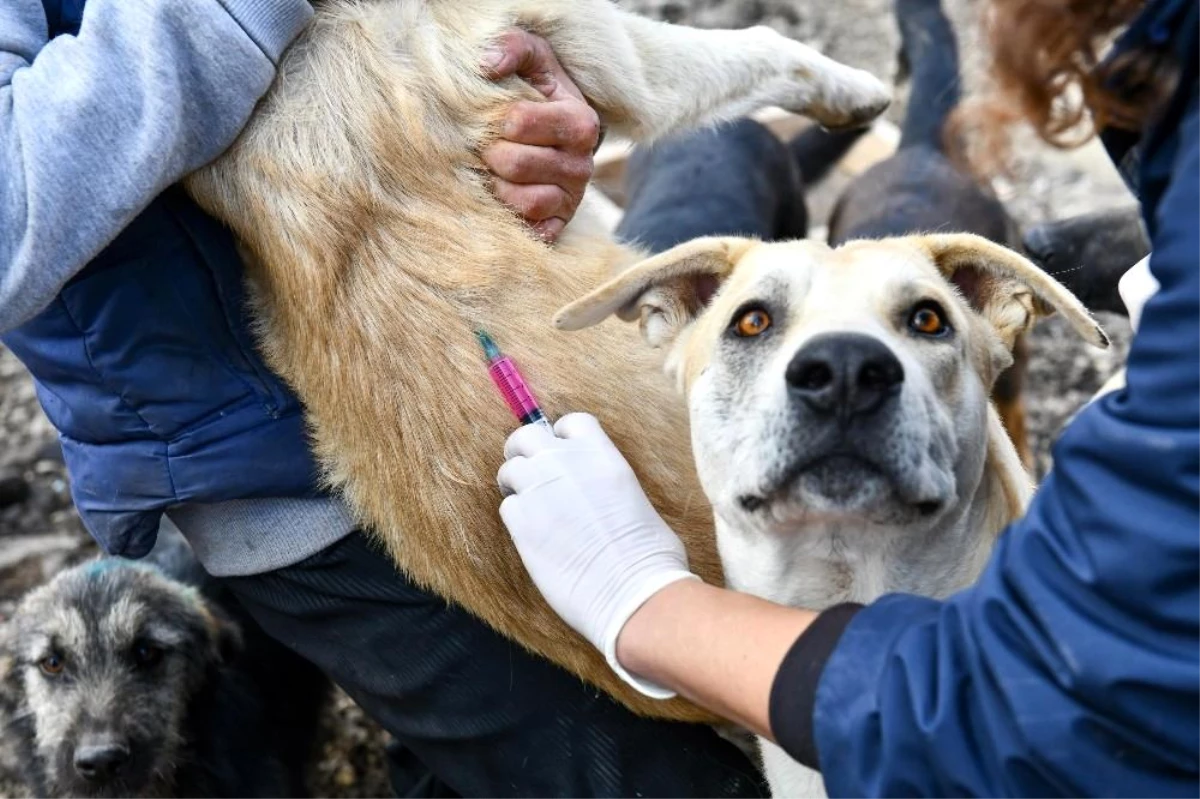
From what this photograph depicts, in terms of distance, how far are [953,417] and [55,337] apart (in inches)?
62.1

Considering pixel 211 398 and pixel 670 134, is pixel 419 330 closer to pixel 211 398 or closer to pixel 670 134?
pixel 211 398

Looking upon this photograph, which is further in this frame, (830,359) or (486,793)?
(486,793)

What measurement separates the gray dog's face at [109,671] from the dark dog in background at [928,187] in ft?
7.29

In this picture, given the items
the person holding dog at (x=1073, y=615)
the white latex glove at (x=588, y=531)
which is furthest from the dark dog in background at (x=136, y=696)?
the person holding dog at (x=1073, y=615)

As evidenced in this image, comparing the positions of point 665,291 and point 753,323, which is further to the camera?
point 665,291

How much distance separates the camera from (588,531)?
1.90m

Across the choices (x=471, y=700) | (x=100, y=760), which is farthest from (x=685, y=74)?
(x=100, y=760)

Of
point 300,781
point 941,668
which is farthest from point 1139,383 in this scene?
point 300,781

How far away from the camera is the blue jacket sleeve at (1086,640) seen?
1.14 metres

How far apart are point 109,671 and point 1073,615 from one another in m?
2.48

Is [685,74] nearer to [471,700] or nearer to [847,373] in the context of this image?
[847,373]

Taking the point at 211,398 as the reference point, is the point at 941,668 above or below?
above

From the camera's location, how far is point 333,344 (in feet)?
7.03

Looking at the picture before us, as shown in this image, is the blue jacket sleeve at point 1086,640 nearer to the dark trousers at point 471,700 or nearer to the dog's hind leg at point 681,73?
the dark trousers at point 471,700
